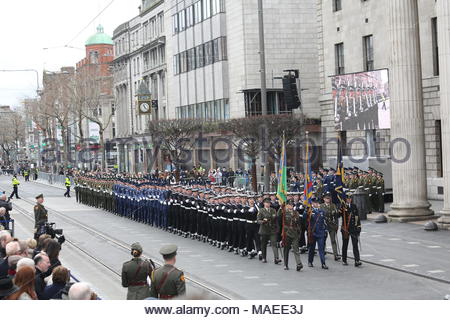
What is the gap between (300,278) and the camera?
1681cm

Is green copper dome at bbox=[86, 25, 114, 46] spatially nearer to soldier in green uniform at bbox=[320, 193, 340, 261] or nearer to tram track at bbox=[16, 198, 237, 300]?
tram track at bbox=[16, 198, 237, 300]

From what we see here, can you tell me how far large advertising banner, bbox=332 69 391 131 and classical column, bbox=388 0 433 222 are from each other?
6821 mm

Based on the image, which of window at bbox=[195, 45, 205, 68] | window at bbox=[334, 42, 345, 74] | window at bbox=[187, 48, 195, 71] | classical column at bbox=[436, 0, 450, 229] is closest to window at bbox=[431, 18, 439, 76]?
window at bbox=[334, 42, 345, 74]

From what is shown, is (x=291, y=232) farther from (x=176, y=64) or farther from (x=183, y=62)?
(x=176, y=64)

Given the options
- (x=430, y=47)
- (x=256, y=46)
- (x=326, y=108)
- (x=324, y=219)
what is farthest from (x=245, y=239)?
(x=256, y=46)

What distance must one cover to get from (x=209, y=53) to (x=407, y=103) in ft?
112

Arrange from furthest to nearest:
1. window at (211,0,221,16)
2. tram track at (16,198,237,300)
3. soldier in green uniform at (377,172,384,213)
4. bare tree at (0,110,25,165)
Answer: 1. bare tree at (0,110,25,165)
2. window at (211,0,221,16)
3. soldier in green uniform at (377,172,384,213)
4. tram track at (16,198,237,300)

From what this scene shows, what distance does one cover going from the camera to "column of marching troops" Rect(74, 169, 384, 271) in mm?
18516

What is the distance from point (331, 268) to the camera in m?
18.2

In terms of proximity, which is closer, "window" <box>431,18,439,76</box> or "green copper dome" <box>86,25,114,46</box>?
"window" <box>431,18,439,76</box>

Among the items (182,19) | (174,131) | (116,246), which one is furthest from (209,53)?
(116,246)

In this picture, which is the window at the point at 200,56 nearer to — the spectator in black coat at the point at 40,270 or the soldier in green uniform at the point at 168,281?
the spectator in black coat at the point at 40,270

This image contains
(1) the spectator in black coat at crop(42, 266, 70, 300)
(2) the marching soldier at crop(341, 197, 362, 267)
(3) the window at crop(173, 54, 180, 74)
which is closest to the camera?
(1) the spectator in black coat at crop(42, 266, 70, 300)
